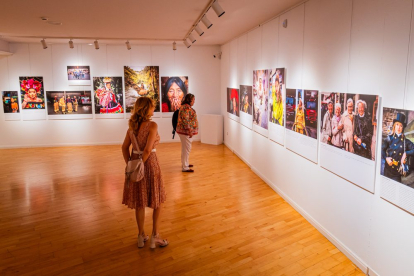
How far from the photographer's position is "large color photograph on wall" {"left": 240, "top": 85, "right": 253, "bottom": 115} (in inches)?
329

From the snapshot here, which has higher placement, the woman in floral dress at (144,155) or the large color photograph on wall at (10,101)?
the large color photograph on wall at (10,101)

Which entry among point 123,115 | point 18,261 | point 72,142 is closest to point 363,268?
point 18,261

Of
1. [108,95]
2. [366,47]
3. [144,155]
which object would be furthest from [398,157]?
[108,95]

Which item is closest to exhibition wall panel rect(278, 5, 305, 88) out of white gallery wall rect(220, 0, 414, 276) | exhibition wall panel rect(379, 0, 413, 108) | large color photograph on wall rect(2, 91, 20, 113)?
white gallery wall rect(220, 0, 414, 276)

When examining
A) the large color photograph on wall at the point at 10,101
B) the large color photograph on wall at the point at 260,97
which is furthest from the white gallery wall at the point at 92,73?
the large color photograph on wall at the point at 260,97

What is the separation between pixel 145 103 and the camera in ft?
13.5

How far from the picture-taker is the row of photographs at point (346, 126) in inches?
129

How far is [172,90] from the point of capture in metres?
12.2

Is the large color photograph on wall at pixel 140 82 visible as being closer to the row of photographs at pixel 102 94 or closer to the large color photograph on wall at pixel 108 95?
the row of photographs at pixel 102 94

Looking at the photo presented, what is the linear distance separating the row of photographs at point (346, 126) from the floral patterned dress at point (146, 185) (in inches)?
96.7

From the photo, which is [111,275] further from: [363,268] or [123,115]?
[123,115]

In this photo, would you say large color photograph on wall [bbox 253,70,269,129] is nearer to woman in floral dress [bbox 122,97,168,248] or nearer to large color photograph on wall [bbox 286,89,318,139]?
large color photograph on wall [bbox 286,89,318,139]

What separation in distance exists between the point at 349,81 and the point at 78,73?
10.1 meters

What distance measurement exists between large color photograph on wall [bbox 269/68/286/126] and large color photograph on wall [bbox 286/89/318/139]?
29cm
